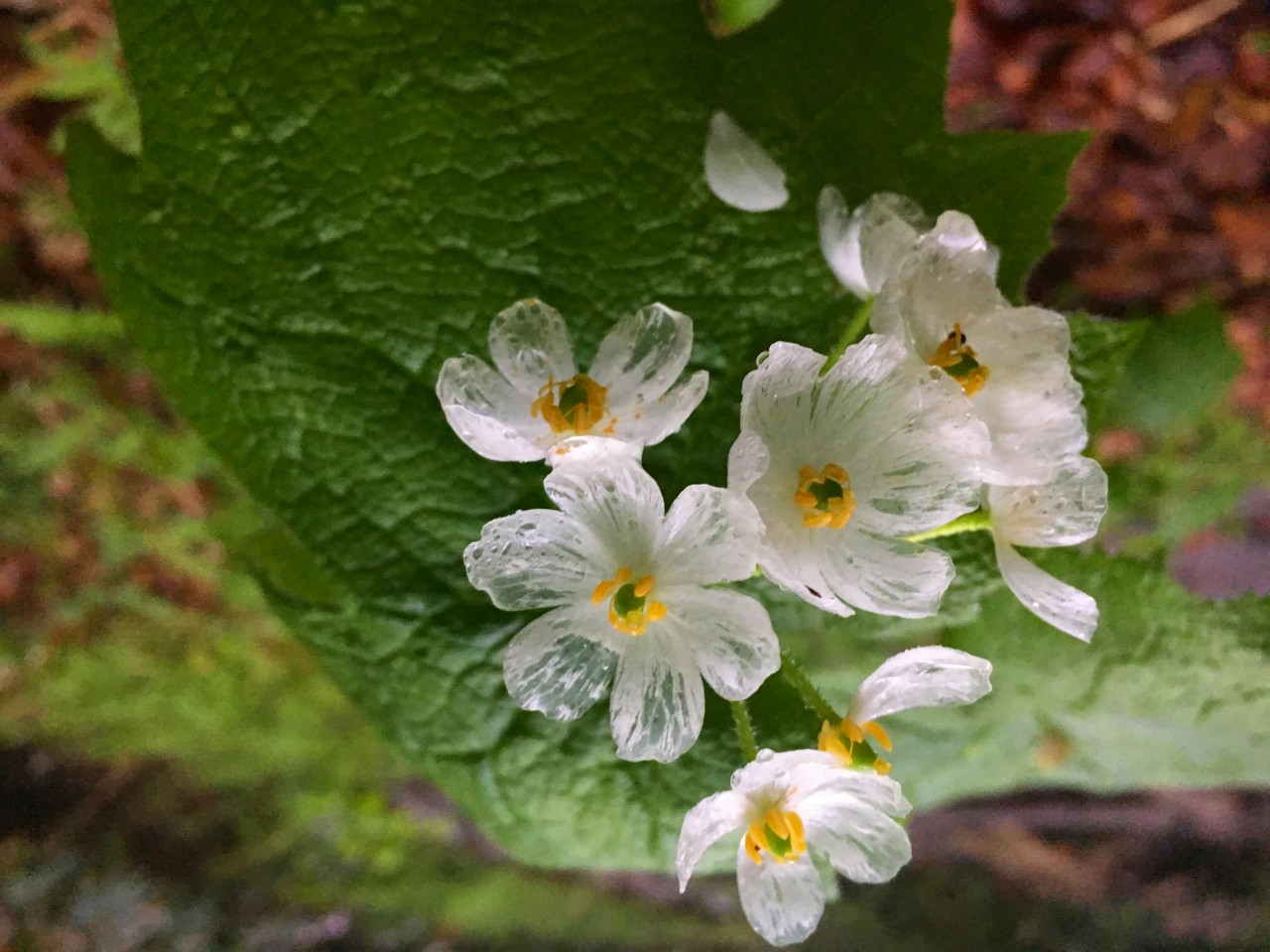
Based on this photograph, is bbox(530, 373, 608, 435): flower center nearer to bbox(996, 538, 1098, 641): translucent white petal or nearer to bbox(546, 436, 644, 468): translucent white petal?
bbox(546, 436, 644, 468): translucent white petal

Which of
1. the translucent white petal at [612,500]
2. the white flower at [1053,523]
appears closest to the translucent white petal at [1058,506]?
the white flower at [1053,523]

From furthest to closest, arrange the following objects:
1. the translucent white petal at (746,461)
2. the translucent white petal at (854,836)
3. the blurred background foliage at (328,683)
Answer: the blurred background foliage at (328,683) < the translucent white petal at (854,836) < the translucent white petal at (746,461)

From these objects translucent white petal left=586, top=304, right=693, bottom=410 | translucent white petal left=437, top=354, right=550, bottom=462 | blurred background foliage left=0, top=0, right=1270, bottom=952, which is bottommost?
blurred background foliage left=0, top=0, right=1270, bottom=952

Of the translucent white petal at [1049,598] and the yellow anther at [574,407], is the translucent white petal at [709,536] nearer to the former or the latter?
the yellow anther at [574,407]

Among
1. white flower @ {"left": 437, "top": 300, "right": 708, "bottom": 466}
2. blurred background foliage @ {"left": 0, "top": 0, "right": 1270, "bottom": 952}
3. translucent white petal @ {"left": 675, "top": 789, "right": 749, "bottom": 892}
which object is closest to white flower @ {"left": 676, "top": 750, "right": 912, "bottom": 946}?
translucent white petal @ {"left": 675, "top": 789, "right": 749, "bottom": 892}

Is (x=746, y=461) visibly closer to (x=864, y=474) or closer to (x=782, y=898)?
(x=864, y=474)

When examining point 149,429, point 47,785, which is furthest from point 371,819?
point 149,429

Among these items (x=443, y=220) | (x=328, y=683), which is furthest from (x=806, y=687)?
(x=328, y=683)
